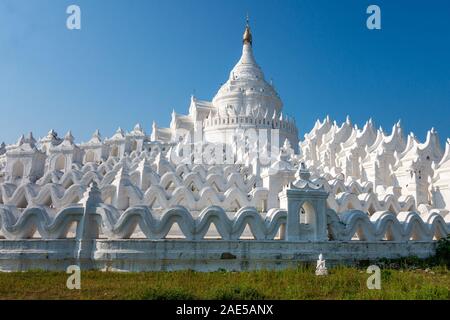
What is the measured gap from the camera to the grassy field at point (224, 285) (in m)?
6.95

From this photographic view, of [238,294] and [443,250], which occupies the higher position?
[443,250]

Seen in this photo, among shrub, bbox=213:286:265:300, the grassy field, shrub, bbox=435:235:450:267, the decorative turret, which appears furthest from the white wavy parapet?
the decorative turret

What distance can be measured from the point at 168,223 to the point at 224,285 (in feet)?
10.8

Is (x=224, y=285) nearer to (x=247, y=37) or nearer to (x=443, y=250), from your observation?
(x=443, y=250)

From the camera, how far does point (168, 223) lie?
10484mm

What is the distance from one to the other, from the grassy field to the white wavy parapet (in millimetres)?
1366

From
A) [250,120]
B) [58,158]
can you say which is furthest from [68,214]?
[250,120]

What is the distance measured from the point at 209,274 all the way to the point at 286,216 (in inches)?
123

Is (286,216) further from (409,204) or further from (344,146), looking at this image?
(344,146)

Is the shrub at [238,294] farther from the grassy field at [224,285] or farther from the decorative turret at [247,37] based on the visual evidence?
the decorative turret at [247,37]

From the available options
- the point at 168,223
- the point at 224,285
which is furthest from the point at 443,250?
the point at 168,223

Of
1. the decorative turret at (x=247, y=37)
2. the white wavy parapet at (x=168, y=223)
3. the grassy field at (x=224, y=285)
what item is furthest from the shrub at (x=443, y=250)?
the decorative turret at (x=247, y=37)

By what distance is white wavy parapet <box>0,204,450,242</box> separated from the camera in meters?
10.4

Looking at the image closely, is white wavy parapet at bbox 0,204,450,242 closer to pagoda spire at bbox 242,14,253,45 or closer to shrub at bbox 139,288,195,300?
shrub at bbox 139,288,195,300
